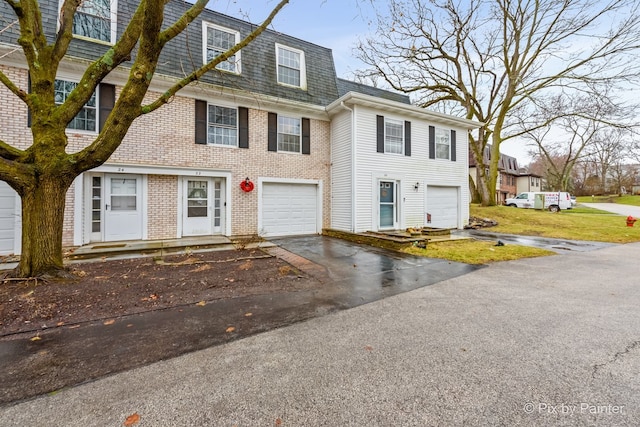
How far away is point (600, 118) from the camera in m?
15.9

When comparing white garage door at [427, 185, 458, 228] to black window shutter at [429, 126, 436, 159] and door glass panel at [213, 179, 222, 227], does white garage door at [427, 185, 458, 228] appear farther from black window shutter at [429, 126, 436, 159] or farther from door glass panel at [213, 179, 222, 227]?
door glass panel at [213, 179, 222, 227]

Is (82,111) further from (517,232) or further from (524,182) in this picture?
(524,182)

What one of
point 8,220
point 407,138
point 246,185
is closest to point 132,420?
point 246,185

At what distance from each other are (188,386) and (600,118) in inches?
925

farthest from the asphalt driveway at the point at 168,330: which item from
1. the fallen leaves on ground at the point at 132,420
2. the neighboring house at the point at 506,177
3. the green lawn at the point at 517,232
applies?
the neighboring house at the point at 506,177

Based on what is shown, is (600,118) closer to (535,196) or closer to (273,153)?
(535,196)

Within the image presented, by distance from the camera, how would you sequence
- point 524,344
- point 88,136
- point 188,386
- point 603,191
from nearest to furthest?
1. point 188,386
2. point 524,344
3. point 88,136
4. point 603,191

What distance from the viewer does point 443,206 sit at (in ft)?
39.5

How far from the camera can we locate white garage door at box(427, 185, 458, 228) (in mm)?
11625

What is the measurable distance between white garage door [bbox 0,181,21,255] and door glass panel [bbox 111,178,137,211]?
1.95m

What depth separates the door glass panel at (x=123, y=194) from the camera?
7.87 m

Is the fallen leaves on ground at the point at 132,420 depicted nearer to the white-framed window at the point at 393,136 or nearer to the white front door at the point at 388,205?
the white front door at the point at 388,205

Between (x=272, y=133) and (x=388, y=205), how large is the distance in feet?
17.0

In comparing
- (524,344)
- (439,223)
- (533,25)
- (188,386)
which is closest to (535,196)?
(533,25)
